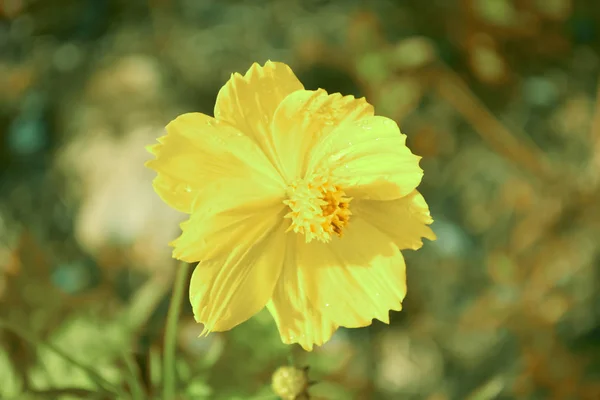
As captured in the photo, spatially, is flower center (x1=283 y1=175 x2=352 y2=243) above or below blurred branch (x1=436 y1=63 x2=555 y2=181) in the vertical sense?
above

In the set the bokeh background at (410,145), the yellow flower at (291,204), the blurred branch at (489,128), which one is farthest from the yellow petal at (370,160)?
the blurred branch at (489,128)

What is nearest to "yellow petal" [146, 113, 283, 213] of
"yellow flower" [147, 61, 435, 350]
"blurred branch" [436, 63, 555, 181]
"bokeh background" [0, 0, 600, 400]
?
"yellow flower" [147, 61, 435, 350]

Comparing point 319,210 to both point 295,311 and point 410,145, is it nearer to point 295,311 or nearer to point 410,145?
point 295,311

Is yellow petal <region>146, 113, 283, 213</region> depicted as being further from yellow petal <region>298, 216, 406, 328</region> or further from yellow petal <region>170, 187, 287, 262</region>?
yellow petal <region>298, 216, 406, 328</region>

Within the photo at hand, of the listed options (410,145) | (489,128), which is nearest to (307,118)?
(410,145)

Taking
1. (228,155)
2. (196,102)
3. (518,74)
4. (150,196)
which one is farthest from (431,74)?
(228,155)

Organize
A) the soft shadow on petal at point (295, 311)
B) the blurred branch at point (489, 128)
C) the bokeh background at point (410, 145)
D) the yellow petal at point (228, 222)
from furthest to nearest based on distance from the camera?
1. the blurred branch at point (489, 128)
2. the bokeh background at point (410, 145)
3. the soft shadow on petal at point (295, 311)
4. the yellow petal at point (228, 222)

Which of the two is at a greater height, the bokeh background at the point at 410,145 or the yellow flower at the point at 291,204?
the yellow flower at the point at 291,204

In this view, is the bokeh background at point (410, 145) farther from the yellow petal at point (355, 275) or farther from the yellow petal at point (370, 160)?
the yellow petal at point (370, 160)
